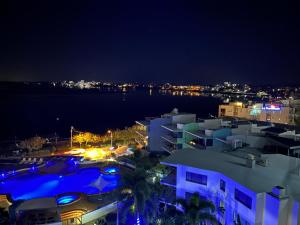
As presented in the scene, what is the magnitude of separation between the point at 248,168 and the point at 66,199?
15916 millimetres

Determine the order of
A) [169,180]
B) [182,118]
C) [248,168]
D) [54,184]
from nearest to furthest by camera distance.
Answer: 1. [248,168]
2. [169,180]
3. [54,184]
4. [182,118]

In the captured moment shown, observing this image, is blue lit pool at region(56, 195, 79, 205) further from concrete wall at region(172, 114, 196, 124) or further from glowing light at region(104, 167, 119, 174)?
concrete wall at region(172, 114, 196, 124)

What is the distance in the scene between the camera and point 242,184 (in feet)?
51.1

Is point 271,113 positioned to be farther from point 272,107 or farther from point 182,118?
point 182,118

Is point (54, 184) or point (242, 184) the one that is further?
point (54, 184)

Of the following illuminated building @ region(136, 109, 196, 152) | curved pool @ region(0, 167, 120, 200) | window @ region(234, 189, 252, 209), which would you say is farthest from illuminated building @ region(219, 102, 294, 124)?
window @ region(234, 189, 252, 209)

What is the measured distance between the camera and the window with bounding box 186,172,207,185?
732 inches

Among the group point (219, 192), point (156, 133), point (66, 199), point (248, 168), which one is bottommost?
point (66, 199)

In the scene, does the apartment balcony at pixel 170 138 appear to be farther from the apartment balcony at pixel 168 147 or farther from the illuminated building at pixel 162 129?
the apartment balcony at pixel 168 147

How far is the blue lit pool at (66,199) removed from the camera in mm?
25237

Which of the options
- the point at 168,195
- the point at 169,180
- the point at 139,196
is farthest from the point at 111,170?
the point at 139,196

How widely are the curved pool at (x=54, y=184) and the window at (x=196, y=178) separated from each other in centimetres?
929

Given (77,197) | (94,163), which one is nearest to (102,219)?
(77,197)

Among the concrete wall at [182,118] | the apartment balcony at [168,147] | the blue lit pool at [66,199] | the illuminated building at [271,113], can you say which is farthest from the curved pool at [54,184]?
the illuminated building at [271,113]
